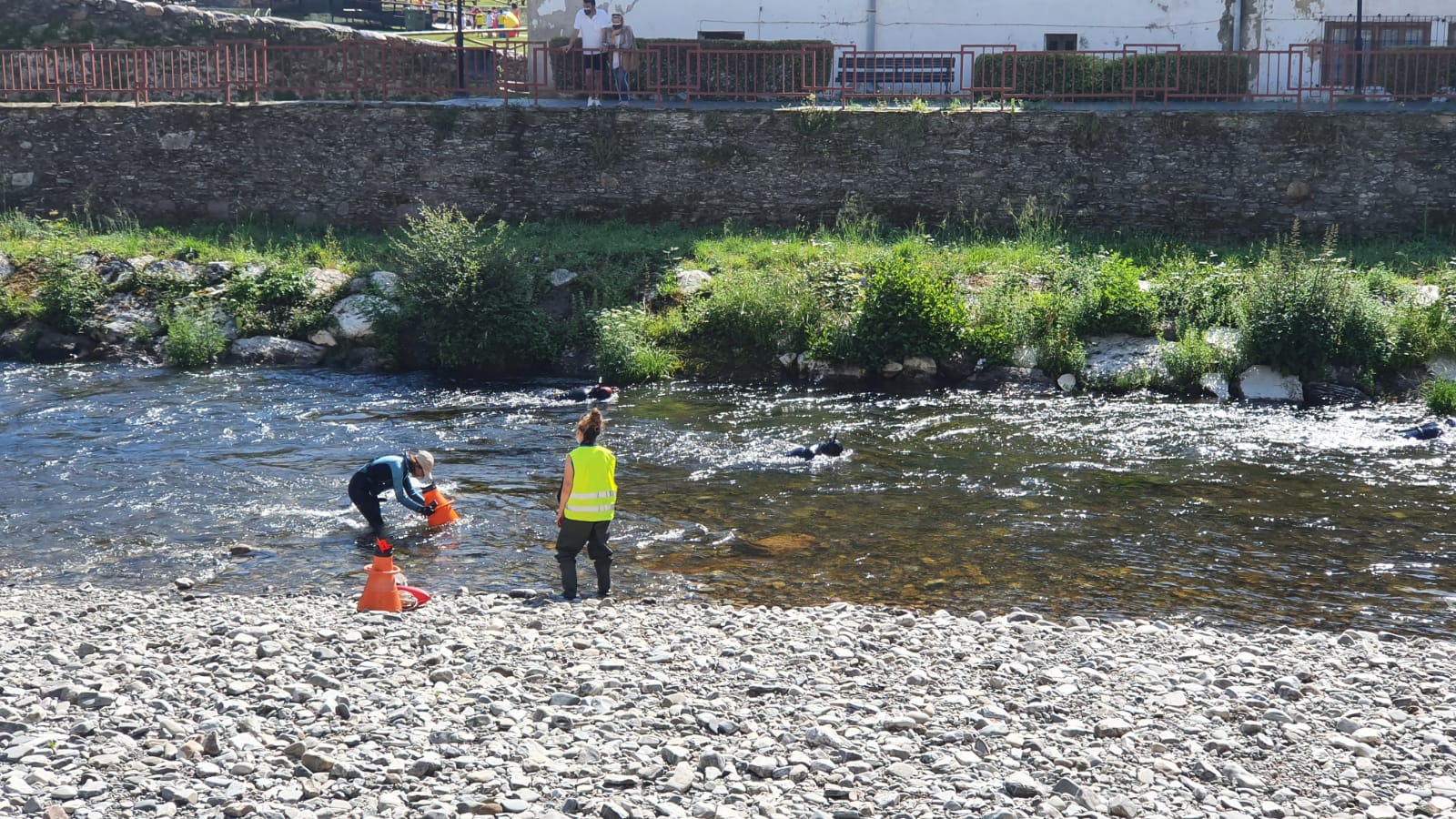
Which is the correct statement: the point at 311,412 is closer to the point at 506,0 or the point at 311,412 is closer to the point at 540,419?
the point at 540,419

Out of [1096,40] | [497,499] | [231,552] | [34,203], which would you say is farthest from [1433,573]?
[34,203]

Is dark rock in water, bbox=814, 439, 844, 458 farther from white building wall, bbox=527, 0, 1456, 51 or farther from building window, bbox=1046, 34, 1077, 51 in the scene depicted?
building window, bbox=1046, 34, 1077, 51

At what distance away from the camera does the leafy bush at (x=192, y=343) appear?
20.5 metres

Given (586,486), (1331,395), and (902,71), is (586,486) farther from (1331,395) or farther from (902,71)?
(902,71)

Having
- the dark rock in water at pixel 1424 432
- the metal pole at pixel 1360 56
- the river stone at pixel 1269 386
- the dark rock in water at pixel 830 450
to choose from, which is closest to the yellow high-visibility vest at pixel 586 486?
the dark rock in water at pixel 830 450

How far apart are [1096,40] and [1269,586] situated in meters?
19.4

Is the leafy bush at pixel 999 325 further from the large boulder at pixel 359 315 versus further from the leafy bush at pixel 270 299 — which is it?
the leafy bush at pixel 270 299

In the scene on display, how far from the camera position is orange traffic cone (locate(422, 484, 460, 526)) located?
495 inches

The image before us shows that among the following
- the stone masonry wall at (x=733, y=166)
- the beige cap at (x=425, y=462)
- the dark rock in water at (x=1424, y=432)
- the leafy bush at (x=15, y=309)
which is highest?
the stone masonry wall at (x=733, y=166)

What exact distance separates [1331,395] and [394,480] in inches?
505

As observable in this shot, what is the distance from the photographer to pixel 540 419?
1731 cm

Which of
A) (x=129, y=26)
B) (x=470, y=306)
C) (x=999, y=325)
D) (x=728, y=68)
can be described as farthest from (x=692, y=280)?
(x=129, y=26)

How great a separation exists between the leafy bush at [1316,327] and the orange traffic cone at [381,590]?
13.2 m

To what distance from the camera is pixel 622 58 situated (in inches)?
995
